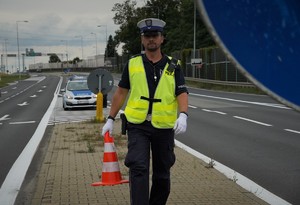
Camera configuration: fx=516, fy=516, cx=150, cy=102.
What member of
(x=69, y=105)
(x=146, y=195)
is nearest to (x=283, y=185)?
(x=146, y=195)

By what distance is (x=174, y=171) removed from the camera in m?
7.54

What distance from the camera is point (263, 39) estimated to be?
1.47 meters

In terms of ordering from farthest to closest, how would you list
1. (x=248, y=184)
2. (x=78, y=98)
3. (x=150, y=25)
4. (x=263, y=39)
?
1. (x=78, y=98)
2. (x=248, y=184)
3. (x=150, y=25)
4. (x=263, y=39)

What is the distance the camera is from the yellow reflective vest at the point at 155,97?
433 cm

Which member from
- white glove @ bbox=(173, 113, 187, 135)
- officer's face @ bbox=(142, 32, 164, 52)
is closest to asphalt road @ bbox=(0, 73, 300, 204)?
white glove @ bbox=(173, 113, 187, 135)

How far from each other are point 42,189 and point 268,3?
548 cm

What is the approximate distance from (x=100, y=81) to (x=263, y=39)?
524 inches

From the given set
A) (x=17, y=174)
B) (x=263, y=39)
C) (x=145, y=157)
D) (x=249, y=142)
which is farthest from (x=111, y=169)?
(x=249, y=142)

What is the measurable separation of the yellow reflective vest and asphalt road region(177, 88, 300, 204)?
8.40 ft

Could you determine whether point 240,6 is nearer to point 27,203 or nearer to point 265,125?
point 27,203

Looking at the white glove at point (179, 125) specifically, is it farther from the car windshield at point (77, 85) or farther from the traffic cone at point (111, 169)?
the car windshield at point (77, 85)

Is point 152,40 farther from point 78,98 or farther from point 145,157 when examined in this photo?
point 78,98

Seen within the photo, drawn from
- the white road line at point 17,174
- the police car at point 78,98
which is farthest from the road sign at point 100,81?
the police car at point 78,98

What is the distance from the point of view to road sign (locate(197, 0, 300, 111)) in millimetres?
1427
